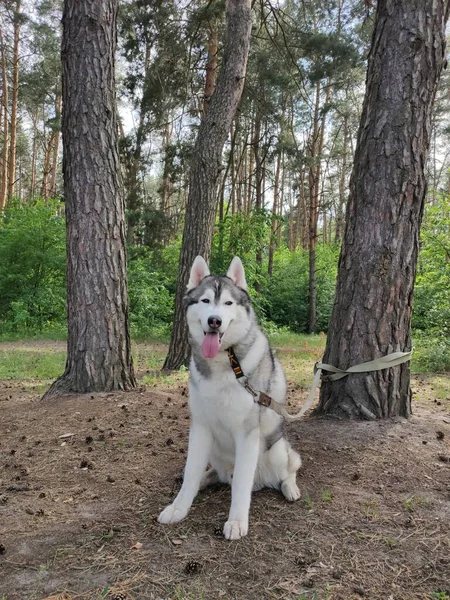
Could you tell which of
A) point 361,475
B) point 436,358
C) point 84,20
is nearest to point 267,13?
point 84,20

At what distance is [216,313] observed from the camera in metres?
2.83

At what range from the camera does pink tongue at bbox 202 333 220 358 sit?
2.78 meters

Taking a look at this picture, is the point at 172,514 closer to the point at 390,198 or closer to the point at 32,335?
the point at 390,198

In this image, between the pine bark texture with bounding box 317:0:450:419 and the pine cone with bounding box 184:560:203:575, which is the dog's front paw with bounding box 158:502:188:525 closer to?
the pine cone with bounding box 184:560:203:575

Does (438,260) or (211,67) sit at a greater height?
(211,67)

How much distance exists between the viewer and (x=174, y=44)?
460 inches

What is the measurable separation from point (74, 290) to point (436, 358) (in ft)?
23.7

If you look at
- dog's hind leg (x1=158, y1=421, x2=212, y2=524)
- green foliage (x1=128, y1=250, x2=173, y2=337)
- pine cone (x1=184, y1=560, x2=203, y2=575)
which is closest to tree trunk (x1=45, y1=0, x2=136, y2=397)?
dog's hind leg (x1=158, y1=421, x2=212, y2=524)

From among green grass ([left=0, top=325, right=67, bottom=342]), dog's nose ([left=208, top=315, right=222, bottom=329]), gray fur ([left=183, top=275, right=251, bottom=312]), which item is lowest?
green grass ([left=0, top=325, right=67, bottom=342])

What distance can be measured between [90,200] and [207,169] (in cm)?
317

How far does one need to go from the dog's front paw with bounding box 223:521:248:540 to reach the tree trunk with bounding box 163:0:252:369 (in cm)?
547

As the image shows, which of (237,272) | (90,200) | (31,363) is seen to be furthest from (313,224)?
(237,272)

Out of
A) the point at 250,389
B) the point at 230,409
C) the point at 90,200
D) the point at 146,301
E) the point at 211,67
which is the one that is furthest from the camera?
the point at 146,301

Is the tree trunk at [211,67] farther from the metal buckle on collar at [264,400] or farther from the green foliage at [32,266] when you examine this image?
the metal buckle on collar at [264,400]
